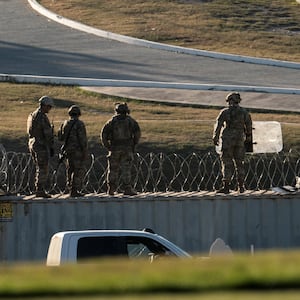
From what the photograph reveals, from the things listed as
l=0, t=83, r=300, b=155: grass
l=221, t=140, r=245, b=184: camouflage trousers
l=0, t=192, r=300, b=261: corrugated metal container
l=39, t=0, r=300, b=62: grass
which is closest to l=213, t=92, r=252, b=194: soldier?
l=221, t=140, r=245, b=184: camouflage trousers

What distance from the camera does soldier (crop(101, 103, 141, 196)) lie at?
55.5 feet

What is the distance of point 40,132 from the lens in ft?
55.2

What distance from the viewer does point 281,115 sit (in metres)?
28.0

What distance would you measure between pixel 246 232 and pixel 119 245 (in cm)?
535

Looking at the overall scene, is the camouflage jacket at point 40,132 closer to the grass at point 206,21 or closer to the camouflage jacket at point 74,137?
the camouflage jacket at point 74,137

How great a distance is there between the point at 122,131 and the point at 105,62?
66.1 ft

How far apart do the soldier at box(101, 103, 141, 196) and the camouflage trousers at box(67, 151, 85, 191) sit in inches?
16.5

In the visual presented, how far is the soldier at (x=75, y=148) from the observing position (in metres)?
16.7

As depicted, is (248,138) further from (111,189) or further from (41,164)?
(41,164)

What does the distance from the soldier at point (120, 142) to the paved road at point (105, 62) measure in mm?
16745

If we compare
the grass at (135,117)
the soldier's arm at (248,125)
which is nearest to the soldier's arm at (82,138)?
the soldier's arm at (248,125)

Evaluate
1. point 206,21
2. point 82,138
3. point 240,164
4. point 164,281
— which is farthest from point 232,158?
point 206,21

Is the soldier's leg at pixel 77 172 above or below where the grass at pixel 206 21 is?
below

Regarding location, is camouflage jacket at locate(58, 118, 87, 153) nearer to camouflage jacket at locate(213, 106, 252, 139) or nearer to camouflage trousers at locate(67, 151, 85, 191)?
camouflage trousers at locate(67, 151, 85, 191)
